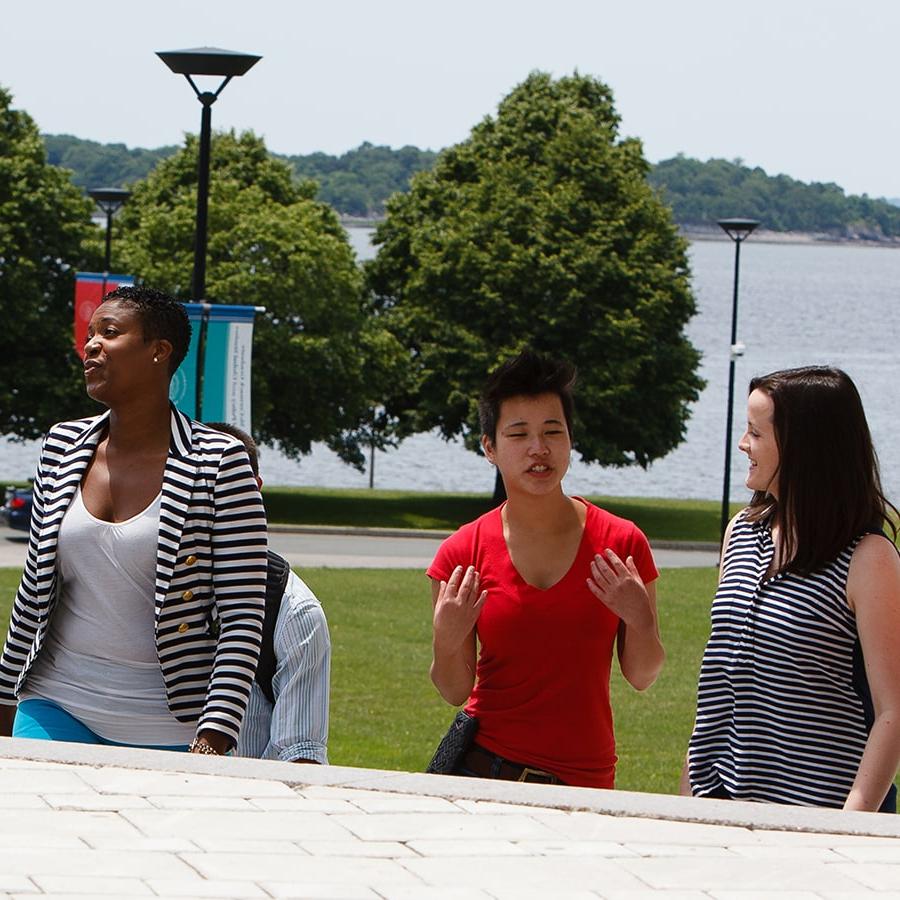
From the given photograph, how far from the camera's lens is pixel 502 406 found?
207 inches

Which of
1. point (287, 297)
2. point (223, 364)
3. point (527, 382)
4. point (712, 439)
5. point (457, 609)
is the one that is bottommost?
point (712, 439)

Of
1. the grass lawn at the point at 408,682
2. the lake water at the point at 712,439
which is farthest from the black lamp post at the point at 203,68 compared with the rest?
the lake water at the point at 712,439

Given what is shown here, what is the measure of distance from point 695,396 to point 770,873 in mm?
44992

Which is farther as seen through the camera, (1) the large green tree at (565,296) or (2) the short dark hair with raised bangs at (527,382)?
(1) the large green tree at (565,296)

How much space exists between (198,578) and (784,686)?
1558mm

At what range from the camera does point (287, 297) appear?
152 feet

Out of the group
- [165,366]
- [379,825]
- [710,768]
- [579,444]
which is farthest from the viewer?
[579,444]

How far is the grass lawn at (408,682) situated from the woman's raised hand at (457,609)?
8.71 m

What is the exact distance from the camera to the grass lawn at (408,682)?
15227 mm

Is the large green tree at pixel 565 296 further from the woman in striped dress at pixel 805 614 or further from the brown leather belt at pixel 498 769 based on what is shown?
the woman in striped dress at pixel 805 614

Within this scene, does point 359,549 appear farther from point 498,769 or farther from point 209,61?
point 498,769

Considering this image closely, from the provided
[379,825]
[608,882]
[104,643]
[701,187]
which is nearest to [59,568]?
[104,643]

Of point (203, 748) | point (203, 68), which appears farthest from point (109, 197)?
point (203, 748)

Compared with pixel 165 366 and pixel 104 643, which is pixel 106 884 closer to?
pixel 104 643
